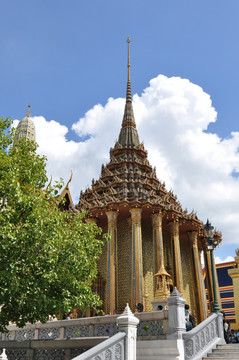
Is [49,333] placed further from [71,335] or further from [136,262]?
[136,262]

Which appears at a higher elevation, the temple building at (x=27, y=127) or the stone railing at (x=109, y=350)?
the temple building at (x=27, y=127)

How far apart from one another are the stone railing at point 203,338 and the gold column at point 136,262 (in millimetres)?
13308

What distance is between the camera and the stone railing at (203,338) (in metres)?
10.4

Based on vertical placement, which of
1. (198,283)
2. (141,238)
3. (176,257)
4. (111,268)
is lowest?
(198,283)

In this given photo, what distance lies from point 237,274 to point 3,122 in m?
17.6

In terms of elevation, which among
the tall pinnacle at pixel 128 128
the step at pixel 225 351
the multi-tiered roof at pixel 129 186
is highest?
the tall pinnacle at pixel 128 128

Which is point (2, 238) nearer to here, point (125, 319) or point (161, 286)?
point (125, 319)

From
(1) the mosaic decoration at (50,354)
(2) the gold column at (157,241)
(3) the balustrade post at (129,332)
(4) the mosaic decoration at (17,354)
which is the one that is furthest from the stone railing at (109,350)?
(2) the gold column at (157,241)

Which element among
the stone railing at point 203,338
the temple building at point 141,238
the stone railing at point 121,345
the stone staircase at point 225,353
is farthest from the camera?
the temple building at point 141,238

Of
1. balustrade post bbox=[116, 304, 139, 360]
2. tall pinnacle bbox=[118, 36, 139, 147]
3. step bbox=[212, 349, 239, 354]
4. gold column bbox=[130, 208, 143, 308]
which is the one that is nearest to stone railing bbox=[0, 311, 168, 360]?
step bbox=[212, 349, 239, 354]

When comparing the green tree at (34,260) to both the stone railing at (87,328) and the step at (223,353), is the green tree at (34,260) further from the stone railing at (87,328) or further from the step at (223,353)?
the step at (223,353)

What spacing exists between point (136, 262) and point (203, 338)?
51.0 feet

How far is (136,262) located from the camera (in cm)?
2656

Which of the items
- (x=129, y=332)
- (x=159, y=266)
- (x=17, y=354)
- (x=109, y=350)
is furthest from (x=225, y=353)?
(x=159, y=266)
